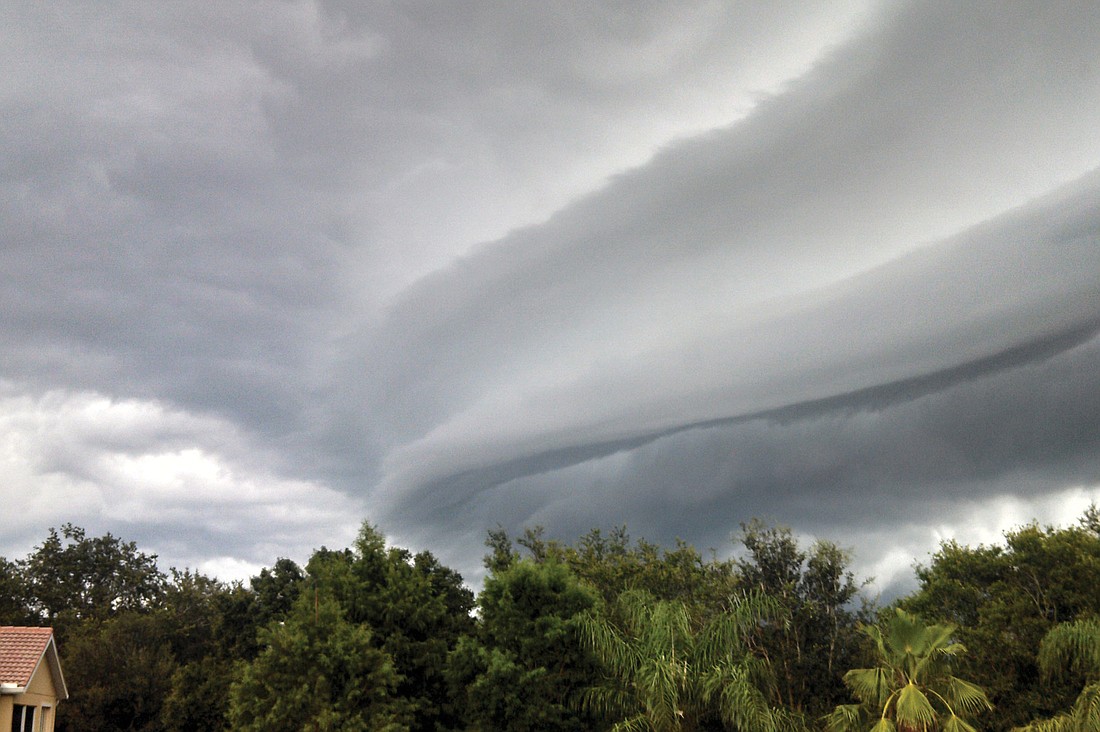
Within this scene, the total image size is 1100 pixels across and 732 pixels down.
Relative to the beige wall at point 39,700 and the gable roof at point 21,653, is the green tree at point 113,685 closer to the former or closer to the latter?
the beige wall at point 39,700

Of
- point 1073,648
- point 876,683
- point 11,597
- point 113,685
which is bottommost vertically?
point 876,683

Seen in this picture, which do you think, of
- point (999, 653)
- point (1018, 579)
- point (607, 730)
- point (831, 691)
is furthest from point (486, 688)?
point (1018, 579)

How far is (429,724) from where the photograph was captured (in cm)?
4072

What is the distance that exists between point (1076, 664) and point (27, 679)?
4282 cm

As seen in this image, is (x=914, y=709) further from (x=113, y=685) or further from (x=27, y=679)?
(x=113, y=685)

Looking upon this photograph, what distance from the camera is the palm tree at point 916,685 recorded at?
90.3 ft

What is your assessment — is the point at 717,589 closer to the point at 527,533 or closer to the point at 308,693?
the point at 308,693

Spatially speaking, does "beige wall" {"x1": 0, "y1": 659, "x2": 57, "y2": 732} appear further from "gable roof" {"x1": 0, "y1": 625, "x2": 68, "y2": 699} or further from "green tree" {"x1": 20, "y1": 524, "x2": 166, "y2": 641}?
"green tree" {"x1": 20, "y1": 524, "x2": 166, "y2": 641}

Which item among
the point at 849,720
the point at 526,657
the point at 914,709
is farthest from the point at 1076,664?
the point at 526,657

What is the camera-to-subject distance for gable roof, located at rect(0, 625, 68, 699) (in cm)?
4203

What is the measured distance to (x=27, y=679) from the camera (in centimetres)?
4206

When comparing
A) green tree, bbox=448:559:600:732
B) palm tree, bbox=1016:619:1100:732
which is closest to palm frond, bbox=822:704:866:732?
palm tree, bbox=1016:619:1100:732

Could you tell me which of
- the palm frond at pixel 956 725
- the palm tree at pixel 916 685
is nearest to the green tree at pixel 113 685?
the palm tree at pixel 916 685

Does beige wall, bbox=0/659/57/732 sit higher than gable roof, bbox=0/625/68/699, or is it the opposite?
gable roof, bbox=0/625/68/699
